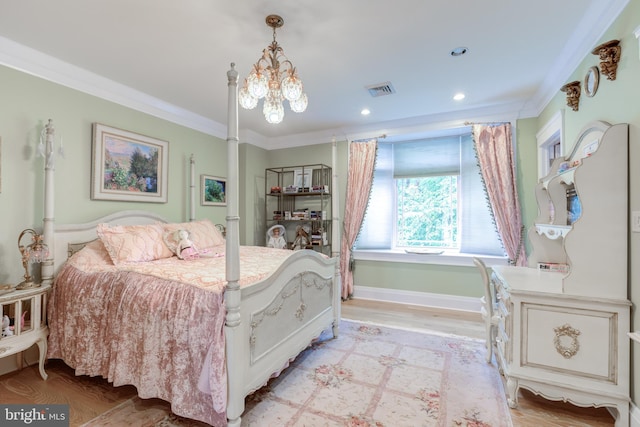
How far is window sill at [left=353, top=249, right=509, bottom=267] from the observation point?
365cm

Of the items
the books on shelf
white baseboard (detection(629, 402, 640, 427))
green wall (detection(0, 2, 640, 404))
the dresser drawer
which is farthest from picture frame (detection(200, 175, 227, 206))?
white baseboard (detection(629, 402, 640, 427))

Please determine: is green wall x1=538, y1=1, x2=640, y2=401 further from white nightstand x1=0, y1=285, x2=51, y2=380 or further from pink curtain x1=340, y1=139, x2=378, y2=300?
white nightstand x1=0, y1=285, x2=51, y2=380

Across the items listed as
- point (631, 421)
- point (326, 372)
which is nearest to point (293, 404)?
point (326, 372)

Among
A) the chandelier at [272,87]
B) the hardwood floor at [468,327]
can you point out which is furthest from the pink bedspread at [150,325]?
the hardwood floor at [468,327]

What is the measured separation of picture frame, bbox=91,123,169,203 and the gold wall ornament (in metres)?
3.85

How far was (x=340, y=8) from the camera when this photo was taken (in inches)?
74.3

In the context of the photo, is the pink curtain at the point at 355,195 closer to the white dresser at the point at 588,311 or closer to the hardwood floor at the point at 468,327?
the hardwood floor at the point at 468,327

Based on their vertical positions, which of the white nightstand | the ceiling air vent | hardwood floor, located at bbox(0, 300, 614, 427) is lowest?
hardwood floor, located at bbox(0, 300, 614, 427)

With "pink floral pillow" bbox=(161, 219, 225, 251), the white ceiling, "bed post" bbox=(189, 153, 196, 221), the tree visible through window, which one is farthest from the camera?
the tree visible through window

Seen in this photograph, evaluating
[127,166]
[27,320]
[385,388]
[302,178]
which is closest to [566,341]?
[385,388]

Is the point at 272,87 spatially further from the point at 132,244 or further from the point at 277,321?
the point at 132,244

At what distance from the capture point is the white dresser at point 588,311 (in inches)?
64.8

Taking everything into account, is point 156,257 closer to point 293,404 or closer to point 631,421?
point 293,404

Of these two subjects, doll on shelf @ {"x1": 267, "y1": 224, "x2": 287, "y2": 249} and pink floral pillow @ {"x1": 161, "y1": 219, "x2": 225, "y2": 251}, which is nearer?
pink floral pillow @ {"x1": 161, "y1": 219, "x2": 225, "y2": 251}
